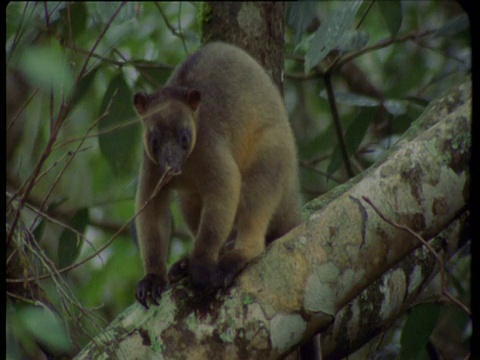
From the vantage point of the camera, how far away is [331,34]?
5.45m

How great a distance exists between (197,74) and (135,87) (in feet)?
5.00

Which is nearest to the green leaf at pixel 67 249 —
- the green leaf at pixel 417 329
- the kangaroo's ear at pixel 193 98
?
the kangaroo's ear at pixel 193 98

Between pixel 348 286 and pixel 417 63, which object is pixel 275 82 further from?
pixel 417 63

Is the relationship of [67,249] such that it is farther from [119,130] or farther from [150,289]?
[150,289]

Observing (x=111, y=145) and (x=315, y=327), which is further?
(x=111, y=145)

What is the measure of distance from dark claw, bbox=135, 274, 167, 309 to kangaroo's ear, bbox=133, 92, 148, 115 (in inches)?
50.0

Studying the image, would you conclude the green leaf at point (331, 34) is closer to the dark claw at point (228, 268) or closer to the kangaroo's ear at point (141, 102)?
the kangaroo's ear at point (141, 102)

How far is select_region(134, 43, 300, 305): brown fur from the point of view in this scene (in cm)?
512

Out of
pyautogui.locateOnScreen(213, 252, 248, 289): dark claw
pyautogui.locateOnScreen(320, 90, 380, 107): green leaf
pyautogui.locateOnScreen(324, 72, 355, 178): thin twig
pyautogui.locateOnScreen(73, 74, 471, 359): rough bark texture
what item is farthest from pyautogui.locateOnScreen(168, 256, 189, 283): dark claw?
pyautogui.locateOnScreen(320, 90, 380, 107): green leaf

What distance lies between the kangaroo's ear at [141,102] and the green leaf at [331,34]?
1202mm

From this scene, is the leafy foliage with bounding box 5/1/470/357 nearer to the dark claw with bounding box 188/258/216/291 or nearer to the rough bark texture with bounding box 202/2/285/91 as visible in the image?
the rough bark texture with bounding box 202/2/285/91

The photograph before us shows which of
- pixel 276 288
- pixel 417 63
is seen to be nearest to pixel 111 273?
pixel 276 288

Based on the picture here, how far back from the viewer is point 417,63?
29.8 ft

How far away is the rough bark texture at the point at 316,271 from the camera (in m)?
3.91
